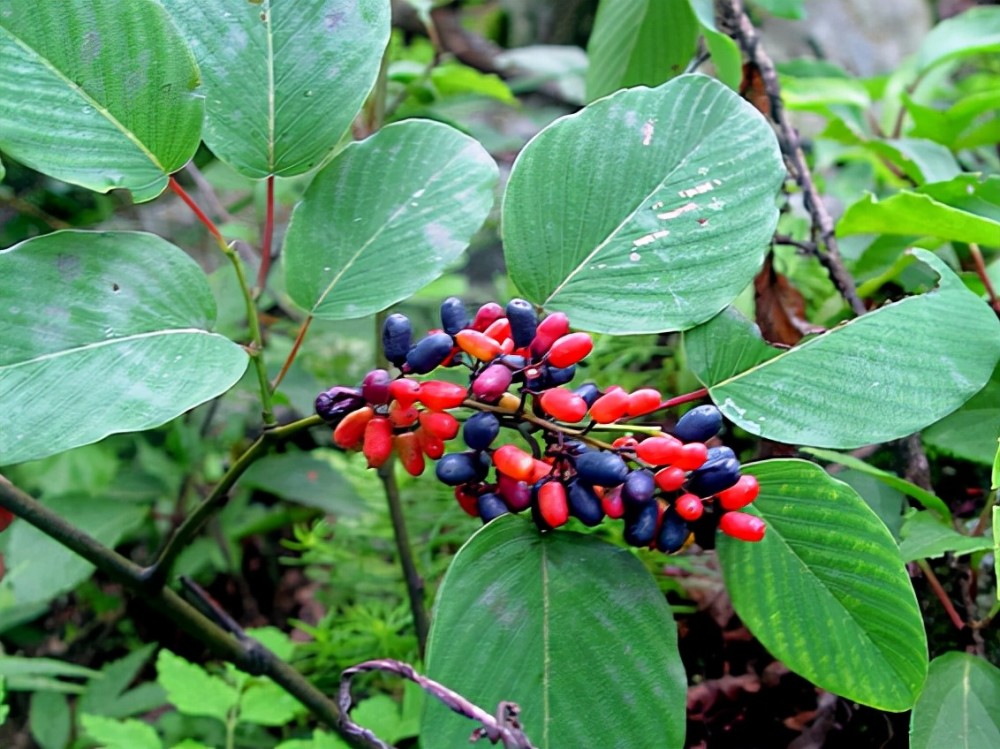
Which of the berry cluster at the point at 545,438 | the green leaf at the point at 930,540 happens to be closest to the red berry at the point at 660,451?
the berry cluster at the point at 545,438

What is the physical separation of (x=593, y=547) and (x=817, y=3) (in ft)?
8.87

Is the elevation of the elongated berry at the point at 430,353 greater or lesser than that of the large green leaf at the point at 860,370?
greater

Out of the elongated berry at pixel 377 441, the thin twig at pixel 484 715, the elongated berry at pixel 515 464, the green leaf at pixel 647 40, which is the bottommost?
the thin twig at pixel 484 715

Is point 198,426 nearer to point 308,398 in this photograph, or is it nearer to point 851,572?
point 308,398

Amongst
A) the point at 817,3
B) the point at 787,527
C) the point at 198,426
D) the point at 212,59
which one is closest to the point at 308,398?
the point at 198,426

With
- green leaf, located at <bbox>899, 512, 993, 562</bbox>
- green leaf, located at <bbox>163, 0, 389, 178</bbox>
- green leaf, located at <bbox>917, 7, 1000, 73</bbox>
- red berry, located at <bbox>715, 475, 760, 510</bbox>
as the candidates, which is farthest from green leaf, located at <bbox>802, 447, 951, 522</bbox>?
green leaf, located at <bbox>917, 7, 1000, 73</bbox>

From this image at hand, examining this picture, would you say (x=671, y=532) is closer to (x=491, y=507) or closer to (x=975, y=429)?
(x=491, y=507)

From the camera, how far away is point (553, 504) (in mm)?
431

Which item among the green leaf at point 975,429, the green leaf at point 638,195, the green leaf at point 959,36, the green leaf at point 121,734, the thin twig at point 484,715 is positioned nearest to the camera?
the thin twig at point 484,715

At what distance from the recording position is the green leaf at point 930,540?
1.75 ft

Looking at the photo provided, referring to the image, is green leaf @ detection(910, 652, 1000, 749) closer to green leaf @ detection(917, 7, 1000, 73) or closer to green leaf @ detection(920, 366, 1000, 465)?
green leaf @ detection(920, 366, 1000, 465)

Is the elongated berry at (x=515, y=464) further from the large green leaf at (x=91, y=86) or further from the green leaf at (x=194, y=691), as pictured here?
the green leaf at (x=194, y=691)

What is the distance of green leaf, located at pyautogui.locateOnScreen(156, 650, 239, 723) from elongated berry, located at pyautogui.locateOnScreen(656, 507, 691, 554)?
0.56 meters

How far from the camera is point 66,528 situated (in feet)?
1.88
